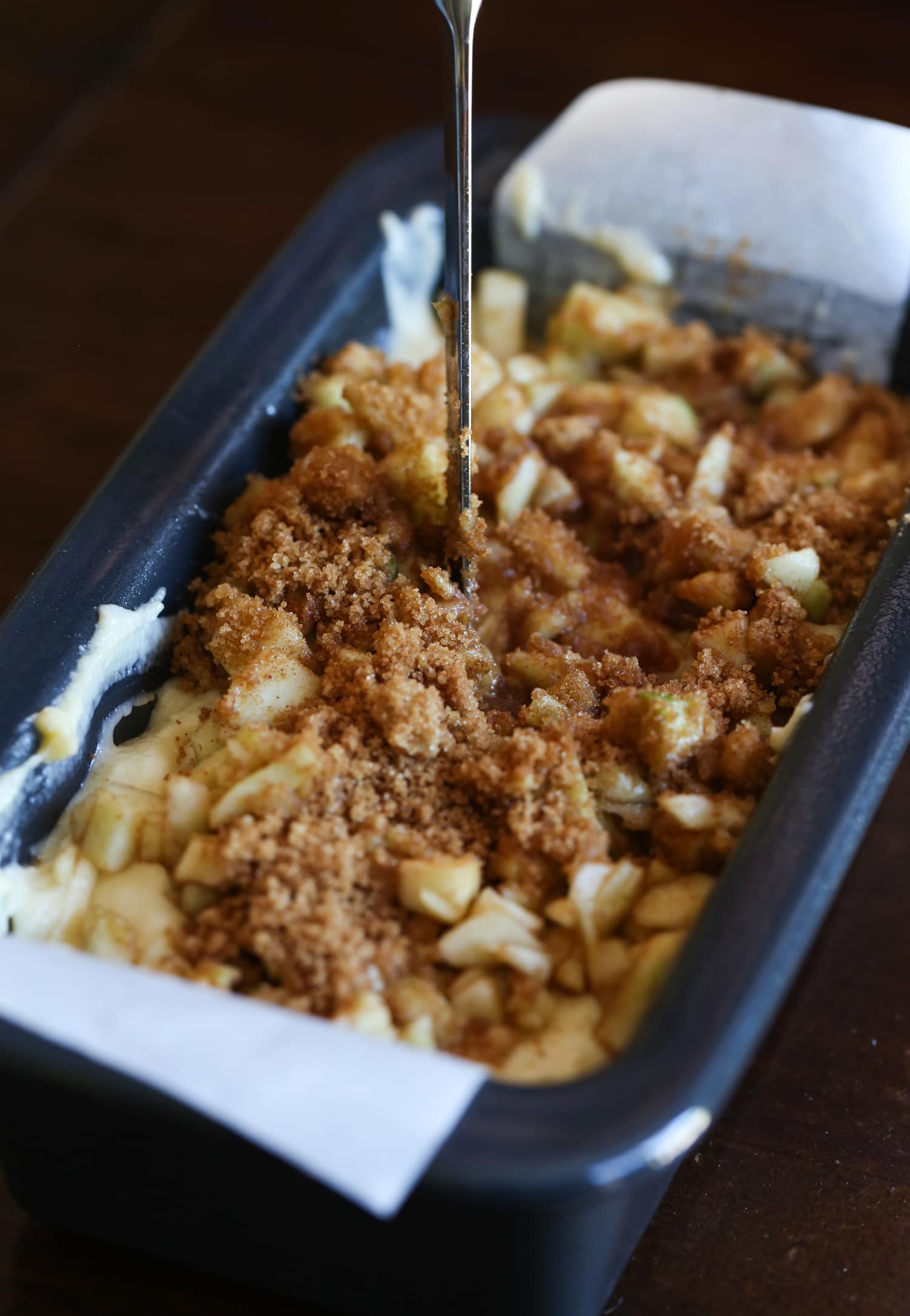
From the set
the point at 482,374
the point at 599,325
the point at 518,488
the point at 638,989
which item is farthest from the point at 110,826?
the point at 599,325

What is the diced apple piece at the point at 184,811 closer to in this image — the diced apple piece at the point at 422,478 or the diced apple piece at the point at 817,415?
the diced apple piece at the point at 422,478

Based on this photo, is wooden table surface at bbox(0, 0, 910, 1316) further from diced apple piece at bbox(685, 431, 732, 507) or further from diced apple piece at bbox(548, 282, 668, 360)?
diced apple piece at bbox(548, 282, 668, 360)

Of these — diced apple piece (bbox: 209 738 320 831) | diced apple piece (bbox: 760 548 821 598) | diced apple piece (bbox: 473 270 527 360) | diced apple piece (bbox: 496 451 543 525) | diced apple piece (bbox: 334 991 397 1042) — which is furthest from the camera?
diced apple piece (bbox: 473 270 527 360)

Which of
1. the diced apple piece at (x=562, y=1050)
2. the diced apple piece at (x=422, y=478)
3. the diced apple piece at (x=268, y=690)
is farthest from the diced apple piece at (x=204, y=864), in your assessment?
the diced apple piece at (x=422, y=478)

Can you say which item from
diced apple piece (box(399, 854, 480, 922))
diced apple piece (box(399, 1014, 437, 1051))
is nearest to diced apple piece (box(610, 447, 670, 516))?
diced apple piece (box(399, 854, 480, 922))

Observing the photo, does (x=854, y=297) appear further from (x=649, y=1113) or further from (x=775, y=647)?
(x=649, y=1113)
